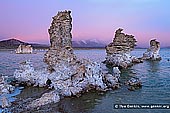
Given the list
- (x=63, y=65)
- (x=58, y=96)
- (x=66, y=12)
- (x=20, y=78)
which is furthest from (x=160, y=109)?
(x=20, y=78)

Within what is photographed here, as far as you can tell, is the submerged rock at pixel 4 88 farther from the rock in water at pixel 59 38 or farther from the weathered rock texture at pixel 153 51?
the weathered rock texture at pixel 153 51

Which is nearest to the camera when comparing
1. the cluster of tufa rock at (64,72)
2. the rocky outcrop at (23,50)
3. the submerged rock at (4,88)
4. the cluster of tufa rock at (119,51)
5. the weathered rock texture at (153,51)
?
the cluster of tufa rock at (64,72)

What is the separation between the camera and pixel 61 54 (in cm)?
2984

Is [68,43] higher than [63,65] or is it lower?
higher

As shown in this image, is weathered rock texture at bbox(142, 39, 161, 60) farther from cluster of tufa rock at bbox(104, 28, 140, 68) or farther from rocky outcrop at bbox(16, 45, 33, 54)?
rocky outcrop at bbox(16, 45, 33, 54)

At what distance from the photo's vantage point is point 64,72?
28203 millimetres

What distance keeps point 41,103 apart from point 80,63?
8385 mm

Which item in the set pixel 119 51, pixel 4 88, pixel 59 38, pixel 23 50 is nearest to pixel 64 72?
pixel 59 38

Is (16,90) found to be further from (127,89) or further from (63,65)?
(127,89)

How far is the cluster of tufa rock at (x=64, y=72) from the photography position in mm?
27314

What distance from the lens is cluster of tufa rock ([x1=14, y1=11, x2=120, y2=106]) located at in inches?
1075

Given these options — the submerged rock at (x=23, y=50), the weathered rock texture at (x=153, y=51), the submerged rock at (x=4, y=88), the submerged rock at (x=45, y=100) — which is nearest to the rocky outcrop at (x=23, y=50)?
the submerged rock at (x=23, y=50)

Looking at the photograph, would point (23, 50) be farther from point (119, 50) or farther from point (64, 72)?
point (64, 72)

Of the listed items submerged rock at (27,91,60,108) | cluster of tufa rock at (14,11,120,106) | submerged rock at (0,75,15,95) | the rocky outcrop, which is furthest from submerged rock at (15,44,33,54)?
submerged rock at (27,91,60,108)
